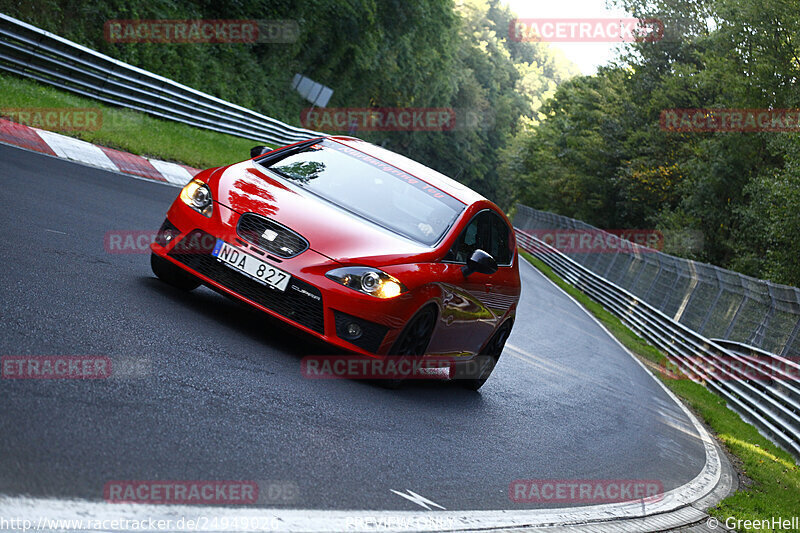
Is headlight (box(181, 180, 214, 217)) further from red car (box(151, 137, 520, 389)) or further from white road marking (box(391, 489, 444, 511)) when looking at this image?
white road marking (box(391, 489, 444, 511))

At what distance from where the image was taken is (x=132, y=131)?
18516 millimetres

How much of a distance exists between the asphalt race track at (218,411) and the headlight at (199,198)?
2.52 feet

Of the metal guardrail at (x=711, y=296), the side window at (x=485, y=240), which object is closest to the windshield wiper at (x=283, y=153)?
the side window at (x=485, y=240)

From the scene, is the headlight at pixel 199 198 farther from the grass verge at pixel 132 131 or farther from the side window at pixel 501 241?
the grass verge at pixel 132 131

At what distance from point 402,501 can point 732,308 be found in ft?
51.4

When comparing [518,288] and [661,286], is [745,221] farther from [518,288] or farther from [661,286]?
[518,288]

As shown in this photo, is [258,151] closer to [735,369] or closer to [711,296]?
[735,369]
